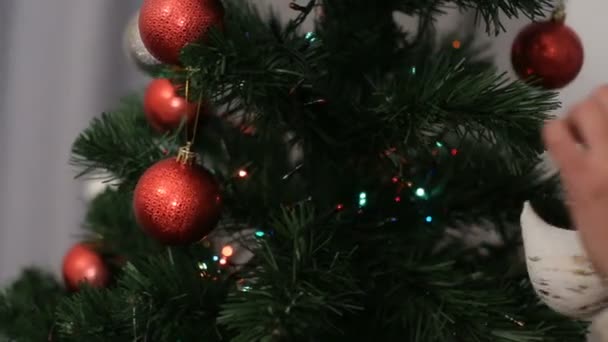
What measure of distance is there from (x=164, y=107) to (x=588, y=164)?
0.38 m

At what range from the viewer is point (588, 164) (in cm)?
26

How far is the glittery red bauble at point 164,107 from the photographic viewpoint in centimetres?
54

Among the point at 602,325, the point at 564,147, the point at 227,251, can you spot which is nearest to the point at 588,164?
the point at 564,147

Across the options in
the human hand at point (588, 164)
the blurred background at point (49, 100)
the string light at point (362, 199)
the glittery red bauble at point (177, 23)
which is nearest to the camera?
the human hand at point (588, 164)

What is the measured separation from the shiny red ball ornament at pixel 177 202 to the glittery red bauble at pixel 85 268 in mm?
192

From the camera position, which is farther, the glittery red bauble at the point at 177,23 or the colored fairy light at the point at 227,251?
the colored fairy light at the point at 227,251

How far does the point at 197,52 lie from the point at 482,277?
247mm

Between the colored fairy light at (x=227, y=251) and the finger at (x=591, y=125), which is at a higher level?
the finger at (x=591, y=125)

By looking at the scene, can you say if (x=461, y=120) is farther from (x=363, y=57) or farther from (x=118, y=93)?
(x=118, y=93)

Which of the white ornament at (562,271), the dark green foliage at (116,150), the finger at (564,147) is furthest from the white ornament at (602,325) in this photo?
the dark green foliage at (116,150)

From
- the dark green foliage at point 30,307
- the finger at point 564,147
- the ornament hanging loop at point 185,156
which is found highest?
the finger at point 564,147

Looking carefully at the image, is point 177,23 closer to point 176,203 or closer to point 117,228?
point 176,203

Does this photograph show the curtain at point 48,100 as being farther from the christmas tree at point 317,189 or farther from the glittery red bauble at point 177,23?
the glittery red bauble at point 177,23

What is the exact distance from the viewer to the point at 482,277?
1.46ft
